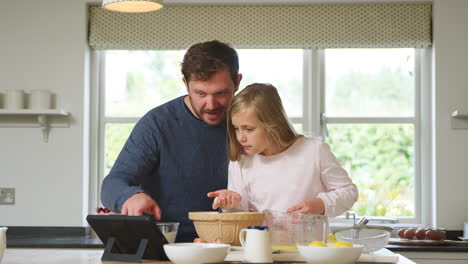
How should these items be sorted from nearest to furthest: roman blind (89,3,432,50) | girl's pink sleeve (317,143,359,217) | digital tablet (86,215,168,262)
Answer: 1. digital tablet (86,215,168,262)
2. girl's pink sleeve (317,143,359,217)
3. roman blind (89,3,432,50)

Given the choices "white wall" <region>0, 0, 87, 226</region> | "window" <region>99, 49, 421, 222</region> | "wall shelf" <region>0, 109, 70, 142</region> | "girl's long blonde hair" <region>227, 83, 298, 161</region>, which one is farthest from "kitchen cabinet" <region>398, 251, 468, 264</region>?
"wall shelf" <region>0, 109, 70, 142</region>

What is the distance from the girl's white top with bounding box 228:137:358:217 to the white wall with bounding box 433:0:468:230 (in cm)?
206

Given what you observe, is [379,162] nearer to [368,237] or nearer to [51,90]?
[51,90]

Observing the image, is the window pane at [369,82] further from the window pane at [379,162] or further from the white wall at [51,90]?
the white wall at [51,90]

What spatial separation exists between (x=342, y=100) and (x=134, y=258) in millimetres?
3061

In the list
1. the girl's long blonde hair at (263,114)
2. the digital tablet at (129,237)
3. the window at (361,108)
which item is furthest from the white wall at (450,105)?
the digital tablet at (129,237)

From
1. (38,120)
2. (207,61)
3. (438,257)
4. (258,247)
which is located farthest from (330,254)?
(38,120)

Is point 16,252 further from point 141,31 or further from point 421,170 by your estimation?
point 421,170

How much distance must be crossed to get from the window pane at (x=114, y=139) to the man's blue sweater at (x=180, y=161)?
2.19 meters

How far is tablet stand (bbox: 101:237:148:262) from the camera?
74.3 inches

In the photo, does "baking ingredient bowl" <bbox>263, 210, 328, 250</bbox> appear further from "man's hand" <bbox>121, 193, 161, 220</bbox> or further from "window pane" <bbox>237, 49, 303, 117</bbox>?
"window pane" <bbox>237, 49, 303, 117</bbox>

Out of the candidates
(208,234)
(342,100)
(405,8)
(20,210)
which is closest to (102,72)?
(20,210)

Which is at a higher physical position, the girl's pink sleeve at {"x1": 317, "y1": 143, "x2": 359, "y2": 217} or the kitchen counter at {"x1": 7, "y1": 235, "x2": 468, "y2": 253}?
the girl's pink sleeve at {"x1": 317, "y1": 143, "x2": 359, "y2": 217}

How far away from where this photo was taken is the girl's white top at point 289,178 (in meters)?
2.54
